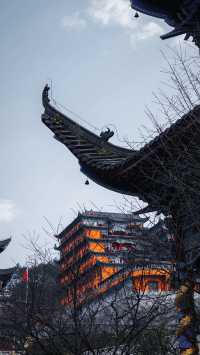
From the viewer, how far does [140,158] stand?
6363 mm

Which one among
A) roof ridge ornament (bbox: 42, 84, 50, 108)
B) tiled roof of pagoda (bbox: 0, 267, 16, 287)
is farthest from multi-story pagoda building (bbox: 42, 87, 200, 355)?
tiled roof of pagoda (bbox: 0, 267, 16, 287)

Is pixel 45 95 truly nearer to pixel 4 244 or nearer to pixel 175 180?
pixel 175 180

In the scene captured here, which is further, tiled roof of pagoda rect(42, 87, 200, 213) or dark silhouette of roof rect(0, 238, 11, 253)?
dark silhouette of roof rect(0, 238, 11, 253)

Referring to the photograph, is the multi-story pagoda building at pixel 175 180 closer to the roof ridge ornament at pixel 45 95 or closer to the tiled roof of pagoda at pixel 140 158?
the tiled roof of pagoda at pixel 140 158

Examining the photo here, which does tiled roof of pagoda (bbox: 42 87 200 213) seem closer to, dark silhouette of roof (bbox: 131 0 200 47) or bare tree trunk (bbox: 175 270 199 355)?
bare tree trunk (bbox: 175 270 199 355)

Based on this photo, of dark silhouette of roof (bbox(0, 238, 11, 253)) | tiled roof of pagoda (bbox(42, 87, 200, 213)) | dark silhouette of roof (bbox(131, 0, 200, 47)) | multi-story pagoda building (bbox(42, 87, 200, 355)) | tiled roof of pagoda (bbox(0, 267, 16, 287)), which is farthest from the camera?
tiled roof of pagoda (bbox(0, 267, 16, 287))

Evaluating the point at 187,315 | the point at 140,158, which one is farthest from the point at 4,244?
the point at 187,315

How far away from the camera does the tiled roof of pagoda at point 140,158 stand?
17.5 feet

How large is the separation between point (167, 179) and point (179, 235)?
119 cm

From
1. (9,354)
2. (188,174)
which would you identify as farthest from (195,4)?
(9,354)

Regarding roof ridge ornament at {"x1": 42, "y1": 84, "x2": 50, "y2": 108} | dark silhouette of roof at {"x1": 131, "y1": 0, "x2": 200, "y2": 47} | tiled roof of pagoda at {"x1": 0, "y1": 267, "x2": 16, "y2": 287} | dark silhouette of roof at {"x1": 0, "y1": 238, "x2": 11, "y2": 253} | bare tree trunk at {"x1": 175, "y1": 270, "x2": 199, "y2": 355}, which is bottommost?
bare tree trunk at {"x1": 175, "y1": 270, "x2": 199, "y2": 355}

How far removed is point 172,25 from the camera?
7996 mm

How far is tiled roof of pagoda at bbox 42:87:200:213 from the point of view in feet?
17.5

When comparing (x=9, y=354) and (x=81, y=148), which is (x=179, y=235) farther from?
(x=9, y=354)
